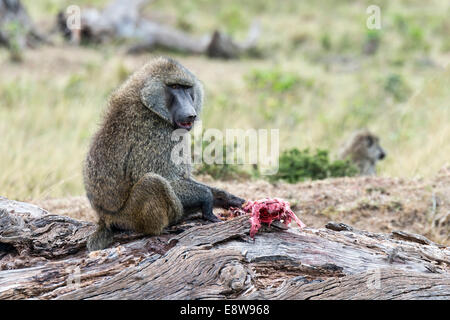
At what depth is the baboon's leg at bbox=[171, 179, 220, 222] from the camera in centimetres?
399

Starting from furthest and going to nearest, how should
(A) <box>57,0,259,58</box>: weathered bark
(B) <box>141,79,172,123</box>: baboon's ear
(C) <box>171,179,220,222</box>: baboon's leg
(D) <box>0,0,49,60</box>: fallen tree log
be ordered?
(A) <box>57,0,259,58</box>: weathered bark → (D) <box>0,0,49,60</box>: fallen tree log → (B) <box>141,79,172,123</box>: baboon's ear → (C) <box>171,179,220,222</box>: baboon's leg

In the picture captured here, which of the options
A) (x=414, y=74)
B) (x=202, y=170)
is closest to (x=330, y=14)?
(x=414, y=74)

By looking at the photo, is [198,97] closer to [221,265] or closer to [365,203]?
[221,265]

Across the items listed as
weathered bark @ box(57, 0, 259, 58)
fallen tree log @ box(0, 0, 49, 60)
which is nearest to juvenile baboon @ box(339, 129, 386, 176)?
weathered bark @ box(57, 0, 259, 58)

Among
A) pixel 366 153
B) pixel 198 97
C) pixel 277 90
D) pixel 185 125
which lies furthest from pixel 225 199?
pixel 277 90

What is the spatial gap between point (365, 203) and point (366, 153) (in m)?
2.82

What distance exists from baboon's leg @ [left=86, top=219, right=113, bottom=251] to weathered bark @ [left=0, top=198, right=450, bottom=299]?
0.25 feet

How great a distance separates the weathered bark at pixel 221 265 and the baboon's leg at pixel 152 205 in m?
0.09

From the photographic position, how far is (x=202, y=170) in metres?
7.05

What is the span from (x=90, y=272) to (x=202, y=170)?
3717 mm

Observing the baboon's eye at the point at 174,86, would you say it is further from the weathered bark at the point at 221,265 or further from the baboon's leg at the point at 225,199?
the weathered bark at the point at 221,265

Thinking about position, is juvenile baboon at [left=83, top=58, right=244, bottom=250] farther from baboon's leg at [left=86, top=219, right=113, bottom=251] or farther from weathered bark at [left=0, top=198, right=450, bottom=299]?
weathered bark at [left=0, top=198, right=450, bottom=299]

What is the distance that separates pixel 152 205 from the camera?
3.82m

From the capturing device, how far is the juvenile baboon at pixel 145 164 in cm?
386
